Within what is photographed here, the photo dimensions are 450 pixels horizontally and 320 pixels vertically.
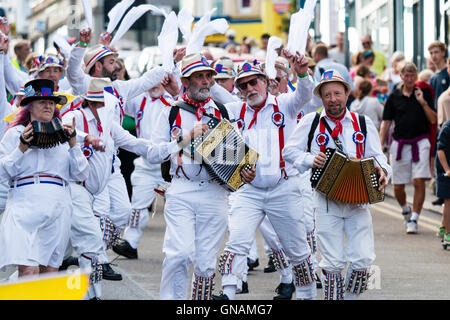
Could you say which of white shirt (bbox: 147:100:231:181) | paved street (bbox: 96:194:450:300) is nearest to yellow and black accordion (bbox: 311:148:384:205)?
white shirt (bbox: 147:100:231:181)

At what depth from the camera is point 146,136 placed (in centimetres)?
1291

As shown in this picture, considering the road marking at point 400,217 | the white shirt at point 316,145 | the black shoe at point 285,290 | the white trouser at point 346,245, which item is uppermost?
the white shirt at point 316,145

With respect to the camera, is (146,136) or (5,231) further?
(146,136)

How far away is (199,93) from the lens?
864 cm

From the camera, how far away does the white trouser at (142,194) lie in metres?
12.9

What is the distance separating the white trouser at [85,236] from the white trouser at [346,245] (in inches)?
76.4

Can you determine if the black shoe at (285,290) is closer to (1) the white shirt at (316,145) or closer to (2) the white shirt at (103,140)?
(1) the white shirt at (316,145)

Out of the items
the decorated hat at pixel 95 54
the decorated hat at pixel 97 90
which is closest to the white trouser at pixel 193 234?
the decorated hat at pixel 97 90

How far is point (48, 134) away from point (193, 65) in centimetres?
137

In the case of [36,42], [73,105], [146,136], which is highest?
[73,105]
